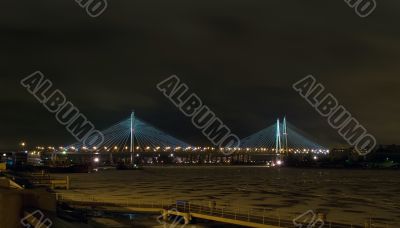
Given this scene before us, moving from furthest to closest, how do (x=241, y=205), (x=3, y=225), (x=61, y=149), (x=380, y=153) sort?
(x=380, y=153)
(x=61, y=149)
(x=241, y=205)
(x=3, y=225)

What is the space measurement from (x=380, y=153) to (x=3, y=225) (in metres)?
199

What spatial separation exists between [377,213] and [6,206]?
20.9 meters

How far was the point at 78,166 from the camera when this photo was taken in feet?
308

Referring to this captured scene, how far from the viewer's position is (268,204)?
30938mm

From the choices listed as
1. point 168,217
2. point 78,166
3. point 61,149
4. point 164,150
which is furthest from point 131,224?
point 164,150

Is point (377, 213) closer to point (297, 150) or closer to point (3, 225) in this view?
point (3, 225)

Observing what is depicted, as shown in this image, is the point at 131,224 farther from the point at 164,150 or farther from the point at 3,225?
the point at 164,150

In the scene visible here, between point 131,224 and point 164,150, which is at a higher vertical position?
point 164,150

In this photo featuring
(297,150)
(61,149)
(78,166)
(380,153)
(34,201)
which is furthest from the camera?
(380,153)

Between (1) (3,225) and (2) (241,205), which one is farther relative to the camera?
(2) (241,205)

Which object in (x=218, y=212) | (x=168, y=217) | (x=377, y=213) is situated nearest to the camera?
(x=218, y=212)

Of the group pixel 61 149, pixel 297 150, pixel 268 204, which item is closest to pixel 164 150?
pixel 61 149

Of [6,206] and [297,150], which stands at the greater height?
[297,150]

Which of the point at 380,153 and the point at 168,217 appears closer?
the point at 168,217
